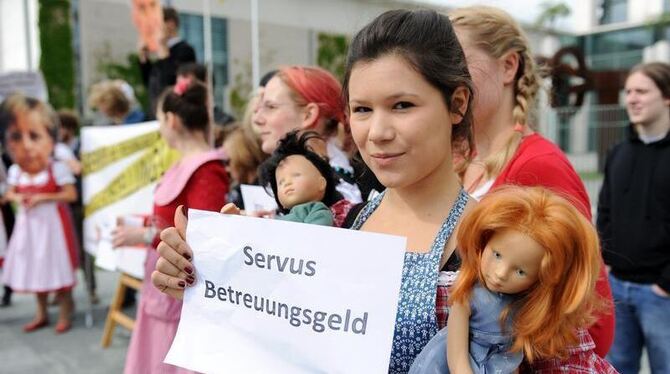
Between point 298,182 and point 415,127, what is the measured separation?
52 centimetres

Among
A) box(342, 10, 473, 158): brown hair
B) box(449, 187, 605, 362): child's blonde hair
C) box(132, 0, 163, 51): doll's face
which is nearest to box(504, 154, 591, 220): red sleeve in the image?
box(342, 10, 473, 158): brown hair

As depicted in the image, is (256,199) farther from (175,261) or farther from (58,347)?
(58,347)

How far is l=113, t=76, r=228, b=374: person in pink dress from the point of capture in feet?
7.98

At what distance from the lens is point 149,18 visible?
4.52m

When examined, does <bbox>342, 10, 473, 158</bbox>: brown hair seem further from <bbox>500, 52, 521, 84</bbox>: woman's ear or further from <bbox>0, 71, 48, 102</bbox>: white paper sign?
<bbox>0, 71, 48, 102</bbox>: white paper sign

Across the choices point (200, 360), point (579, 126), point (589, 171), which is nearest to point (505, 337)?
point (200, 360)

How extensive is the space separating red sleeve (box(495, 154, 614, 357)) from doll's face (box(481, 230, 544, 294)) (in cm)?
41

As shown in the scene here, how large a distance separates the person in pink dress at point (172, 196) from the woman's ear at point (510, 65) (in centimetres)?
129

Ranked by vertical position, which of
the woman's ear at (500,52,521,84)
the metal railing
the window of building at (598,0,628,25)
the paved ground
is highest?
the window of building at (598,0,628,25)

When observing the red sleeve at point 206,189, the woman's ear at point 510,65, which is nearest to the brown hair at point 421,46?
the woman's ear at point 510,65

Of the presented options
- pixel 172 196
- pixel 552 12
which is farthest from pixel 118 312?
pixel 552 12

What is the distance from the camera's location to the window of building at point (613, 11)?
2206 cm

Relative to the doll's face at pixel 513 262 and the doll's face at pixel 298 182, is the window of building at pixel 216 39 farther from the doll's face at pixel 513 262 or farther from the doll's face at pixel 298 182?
the doll's face at pixel 513 262

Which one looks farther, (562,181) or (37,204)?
(37,204)
